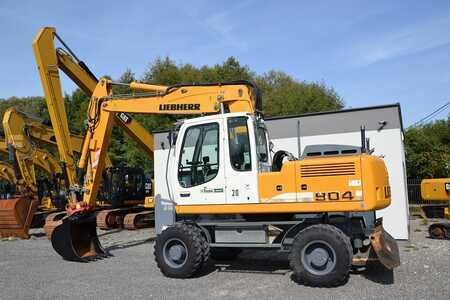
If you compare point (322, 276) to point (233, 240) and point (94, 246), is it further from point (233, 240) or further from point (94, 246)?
point (94, 246)

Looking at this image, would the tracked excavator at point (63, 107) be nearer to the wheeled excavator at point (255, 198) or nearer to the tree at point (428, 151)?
the wheeled excavator at point (255, 198)

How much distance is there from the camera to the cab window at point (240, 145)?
27.5 ft

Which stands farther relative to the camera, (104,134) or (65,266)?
(104,134)

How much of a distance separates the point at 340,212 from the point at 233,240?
193cm

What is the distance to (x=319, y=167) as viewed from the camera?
7.83m

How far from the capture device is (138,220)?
18703 millimetres

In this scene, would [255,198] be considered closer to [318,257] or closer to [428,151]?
[318,257]

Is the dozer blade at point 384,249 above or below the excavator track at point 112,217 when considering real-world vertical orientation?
below

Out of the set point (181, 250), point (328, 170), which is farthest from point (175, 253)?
point (328, 170)

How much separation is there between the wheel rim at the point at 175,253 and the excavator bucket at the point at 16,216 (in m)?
8.98

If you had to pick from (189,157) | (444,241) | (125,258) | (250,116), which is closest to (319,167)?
(250,116)

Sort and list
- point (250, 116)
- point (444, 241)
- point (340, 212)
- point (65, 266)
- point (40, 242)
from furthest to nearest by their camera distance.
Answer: point (40, 242) → point (444, 241) → point (65, 266) → point (250, 116) → point (340, 212)

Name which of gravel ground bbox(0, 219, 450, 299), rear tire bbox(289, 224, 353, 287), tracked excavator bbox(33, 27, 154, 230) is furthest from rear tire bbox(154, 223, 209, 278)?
tracked excavator bbox(33, 27, 154, 230)

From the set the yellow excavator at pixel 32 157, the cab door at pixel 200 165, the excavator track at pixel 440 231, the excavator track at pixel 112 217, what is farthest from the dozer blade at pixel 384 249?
the yellow excavator at pixel 32 157
